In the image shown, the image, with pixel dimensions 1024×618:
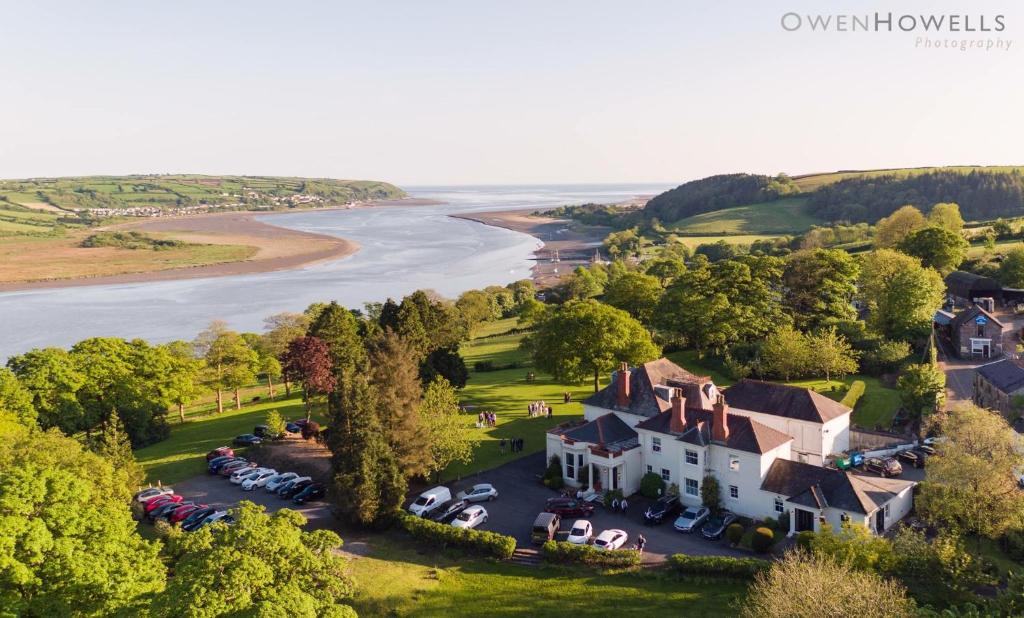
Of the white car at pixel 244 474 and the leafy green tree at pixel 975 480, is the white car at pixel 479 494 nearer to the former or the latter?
the white car at pixel 244 474

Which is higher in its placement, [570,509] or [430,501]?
[430,501]

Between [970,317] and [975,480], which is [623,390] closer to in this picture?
[975,480]

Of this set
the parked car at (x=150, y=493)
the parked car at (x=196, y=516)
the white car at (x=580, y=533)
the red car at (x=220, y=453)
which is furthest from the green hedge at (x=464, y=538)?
the red car at (x=220, y=453)

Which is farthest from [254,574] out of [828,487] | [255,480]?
[828,487]

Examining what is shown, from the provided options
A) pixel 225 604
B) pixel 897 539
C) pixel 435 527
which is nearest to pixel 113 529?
pixel 225 604

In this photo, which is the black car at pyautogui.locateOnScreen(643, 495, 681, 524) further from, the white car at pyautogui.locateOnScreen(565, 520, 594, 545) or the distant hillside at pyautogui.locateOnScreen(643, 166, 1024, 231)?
the distant hillside at pyautogui.locateOnScreen(643, 166, 1024, 231)

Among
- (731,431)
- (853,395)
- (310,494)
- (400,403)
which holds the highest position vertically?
(400,403)
